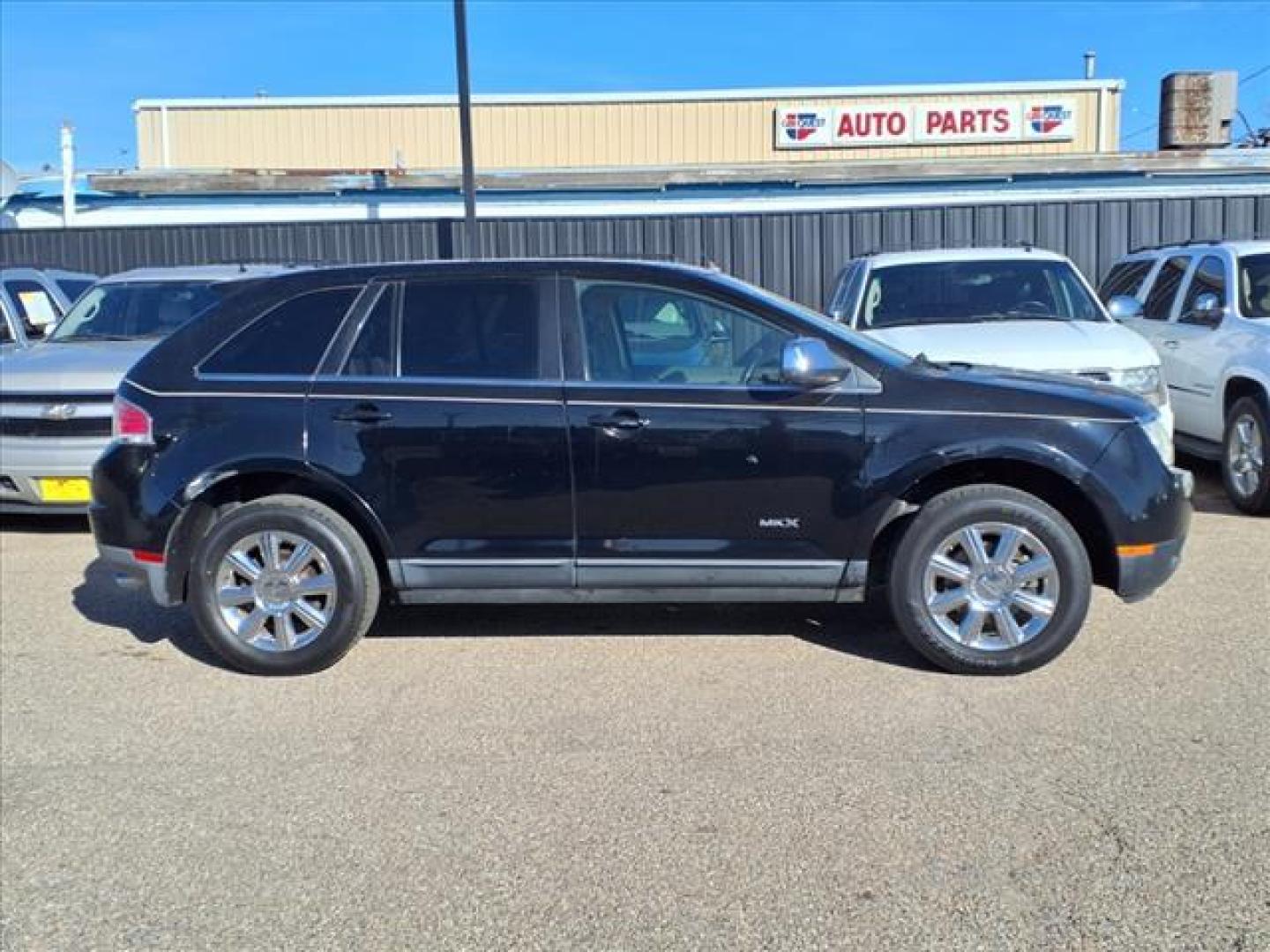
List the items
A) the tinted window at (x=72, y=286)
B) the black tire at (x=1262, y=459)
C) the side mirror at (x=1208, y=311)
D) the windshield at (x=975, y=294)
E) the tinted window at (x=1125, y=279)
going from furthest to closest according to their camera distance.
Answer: the tinted window at (x=72, y=286), the tinted window at (x=1125, y=279), the side mirror at (x=1208, y=311), the windshield at (x=975, y=294), the black tire at (x=1262, y=459)

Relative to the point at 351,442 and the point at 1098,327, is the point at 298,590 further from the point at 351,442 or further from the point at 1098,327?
the point at 1098,327

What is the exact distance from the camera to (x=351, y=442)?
5.12m

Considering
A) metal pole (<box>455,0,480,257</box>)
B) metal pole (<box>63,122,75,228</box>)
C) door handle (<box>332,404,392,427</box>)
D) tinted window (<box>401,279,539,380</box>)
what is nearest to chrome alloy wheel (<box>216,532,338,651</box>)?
door handle (<box>332,404,392,427</box>)

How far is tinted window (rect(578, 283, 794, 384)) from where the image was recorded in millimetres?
5086

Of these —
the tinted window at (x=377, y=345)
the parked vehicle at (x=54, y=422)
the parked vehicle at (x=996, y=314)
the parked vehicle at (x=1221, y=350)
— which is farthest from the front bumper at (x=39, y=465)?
the parked vehicle at (x=1221, y=350)

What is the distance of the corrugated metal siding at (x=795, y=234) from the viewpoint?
1466 centimetres

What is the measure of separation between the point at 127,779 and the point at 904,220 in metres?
12.4

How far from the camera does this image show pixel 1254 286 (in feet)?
28.4

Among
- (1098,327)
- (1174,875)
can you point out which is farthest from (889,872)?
(1098,327)

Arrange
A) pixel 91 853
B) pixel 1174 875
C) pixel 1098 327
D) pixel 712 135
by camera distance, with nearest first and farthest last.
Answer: pixel 1174 875
pixel 91 853
pixel 1098 327
pixel 712 135

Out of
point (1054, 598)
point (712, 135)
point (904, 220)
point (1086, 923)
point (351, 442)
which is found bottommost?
point (1086, 923)

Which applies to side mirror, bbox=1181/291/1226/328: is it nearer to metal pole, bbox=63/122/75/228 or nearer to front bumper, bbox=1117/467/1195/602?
front bumper, bbox=1117/467/1195/602

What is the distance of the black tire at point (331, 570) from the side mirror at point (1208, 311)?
6519mm

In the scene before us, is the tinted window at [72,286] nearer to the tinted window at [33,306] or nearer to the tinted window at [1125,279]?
the tinted window at [33,306]
